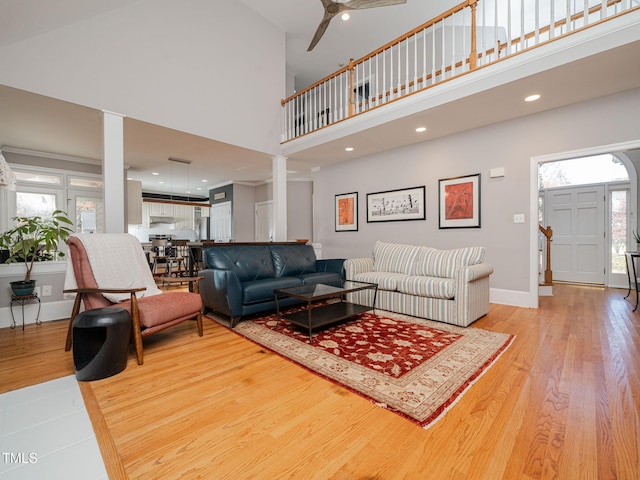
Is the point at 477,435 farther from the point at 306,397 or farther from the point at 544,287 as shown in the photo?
the point at 544,287

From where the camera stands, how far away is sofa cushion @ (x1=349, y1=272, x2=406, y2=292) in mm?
3580

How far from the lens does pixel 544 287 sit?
4.80 metres

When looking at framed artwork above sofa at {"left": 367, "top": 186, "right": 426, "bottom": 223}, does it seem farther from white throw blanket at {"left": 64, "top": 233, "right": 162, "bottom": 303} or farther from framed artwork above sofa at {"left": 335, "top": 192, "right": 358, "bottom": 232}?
white throw blanket at {"left": 64, "top": 233, "right": 162, "bottom": 303}

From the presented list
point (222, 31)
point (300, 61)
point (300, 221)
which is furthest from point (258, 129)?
point (300, 221)

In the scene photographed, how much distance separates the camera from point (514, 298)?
4.07 m

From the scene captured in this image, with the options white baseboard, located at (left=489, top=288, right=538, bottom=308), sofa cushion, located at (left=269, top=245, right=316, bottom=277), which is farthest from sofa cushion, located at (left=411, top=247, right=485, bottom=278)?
sofa cushion, located at (left=269, top=245, right=316, bottom=277)

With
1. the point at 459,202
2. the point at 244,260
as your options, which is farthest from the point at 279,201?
the point at 459,202

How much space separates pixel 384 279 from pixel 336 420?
2297 mm

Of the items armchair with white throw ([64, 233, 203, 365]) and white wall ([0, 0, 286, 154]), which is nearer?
armchair with white throw ([64, 233, 203, 365])

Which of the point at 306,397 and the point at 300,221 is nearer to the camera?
the point at 306,397

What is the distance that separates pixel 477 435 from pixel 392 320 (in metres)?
1.89

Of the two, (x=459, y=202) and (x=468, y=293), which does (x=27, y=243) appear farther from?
(x=459, y=202)

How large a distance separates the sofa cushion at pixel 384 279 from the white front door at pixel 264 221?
528 centimetres

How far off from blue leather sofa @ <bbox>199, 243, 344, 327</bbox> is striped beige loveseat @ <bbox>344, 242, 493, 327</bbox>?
0.60 m
